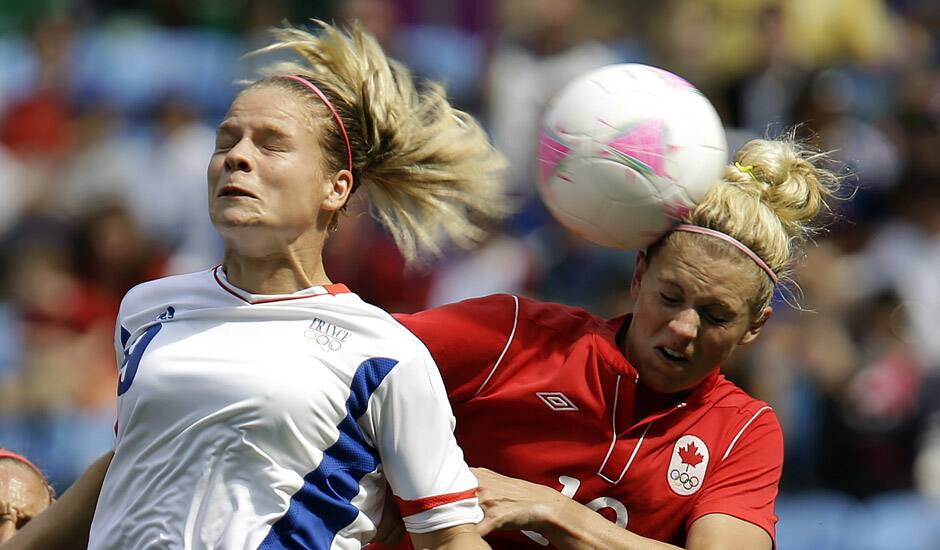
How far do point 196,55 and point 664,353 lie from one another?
696cm

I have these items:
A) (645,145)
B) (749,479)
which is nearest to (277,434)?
(645,145)

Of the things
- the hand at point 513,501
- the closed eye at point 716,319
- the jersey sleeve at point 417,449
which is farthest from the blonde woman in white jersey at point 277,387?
the closed eye at point 716,319

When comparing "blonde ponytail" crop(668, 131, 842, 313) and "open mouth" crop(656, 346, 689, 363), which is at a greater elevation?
"blonde ponytail" crop(668, 131, 842, 313)

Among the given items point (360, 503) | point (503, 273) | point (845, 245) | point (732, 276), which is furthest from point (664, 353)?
point (845, 245)

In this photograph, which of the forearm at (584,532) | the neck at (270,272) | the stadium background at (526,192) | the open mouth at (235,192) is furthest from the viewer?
the stadium background at (526,192)

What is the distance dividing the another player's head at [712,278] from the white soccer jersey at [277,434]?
77 cm

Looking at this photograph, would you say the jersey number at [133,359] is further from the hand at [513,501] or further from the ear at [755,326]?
the ear at [755,326]

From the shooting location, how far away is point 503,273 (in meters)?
8.10

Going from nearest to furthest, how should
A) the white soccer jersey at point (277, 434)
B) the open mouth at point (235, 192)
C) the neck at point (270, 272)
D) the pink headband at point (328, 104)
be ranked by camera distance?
the white soccer jersey at point (277, 434)
the open mouth at point (235, 192)
the neck at point (270, 272)
the pink headband at point (328, 104)

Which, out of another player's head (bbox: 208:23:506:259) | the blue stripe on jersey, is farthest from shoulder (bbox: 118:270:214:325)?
the blue stripe on jersey

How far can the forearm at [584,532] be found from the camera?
3461 millimetres

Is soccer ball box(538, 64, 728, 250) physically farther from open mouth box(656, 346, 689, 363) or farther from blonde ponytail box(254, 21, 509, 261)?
open mouth box(656, 346, 689, 363)

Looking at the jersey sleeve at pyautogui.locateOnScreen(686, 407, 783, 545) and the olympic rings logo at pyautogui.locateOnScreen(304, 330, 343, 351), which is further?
the jersey sleeve at pyautogui.locateOnScreen(686, 407, 783, 545)

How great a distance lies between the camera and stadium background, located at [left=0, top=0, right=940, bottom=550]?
7.48 m
